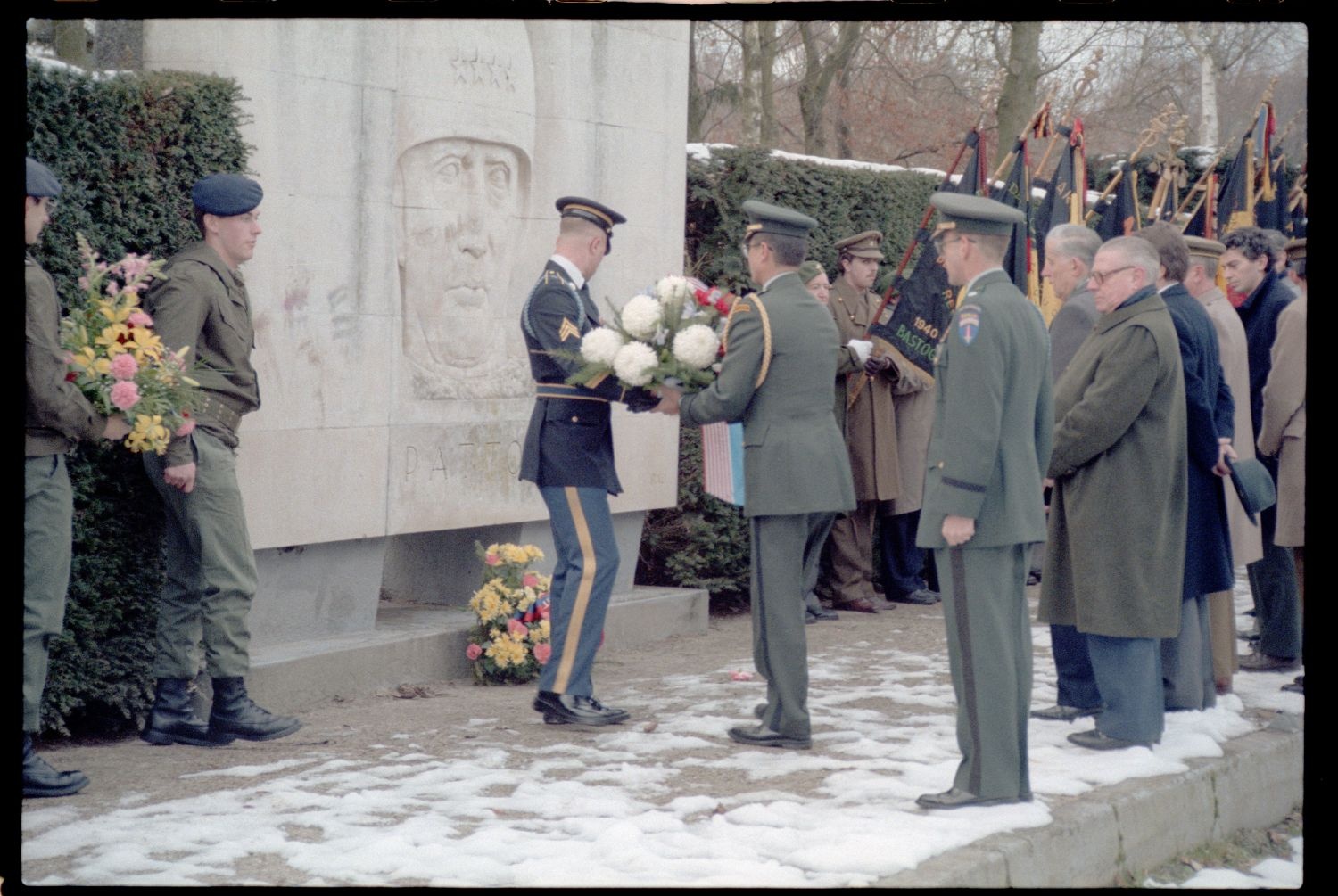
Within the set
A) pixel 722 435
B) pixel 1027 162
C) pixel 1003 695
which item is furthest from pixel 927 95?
pixel 1003 695

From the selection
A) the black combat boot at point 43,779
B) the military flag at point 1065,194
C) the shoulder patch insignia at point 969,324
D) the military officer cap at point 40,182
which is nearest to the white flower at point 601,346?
the shoulder patch insignia at point 969,324

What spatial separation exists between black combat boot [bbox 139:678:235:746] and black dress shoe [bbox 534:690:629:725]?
1307 millimetres

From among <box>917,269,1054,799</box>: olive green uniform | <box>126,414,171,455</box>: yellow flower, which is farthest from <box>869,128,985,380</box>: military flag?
<box>126,414,171,455</box>: yellow flower

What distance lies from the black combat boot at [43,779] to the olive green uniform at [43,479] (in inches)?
4.2

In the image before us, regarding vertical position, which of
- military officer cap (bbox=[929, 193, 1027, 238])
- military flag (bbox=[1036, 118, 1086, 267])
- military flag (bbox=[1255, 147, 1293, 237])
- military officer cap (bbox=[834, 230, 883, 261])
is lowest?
military officer cap (bbox=[929, 193, 1027, 238])

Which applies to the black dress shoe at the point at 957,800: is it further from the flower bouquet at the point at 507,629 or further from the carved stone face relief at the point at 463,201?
the carved stone face relief at the point at 463,201

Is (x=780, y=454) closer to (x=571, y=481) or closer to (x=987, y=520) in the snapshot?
(x=571, y=481)

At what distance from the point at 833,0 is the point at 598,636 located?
12.3ft

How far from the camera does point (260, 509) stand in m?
7.00

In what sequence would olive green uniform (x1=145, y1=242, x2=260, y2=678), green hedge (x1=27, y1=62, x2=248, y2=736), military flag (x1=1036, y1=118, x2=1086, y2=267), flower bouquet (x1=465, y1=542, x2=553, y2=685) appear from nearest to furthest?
green hedge (x1=27, y1=62, x2=248, y2=736) → olive green uniform (x1=145, y1=242, x2=260, y2=678) → flower bouquet (x1=465, y1=542, x2=553, y2=685) → military flag (x1=1036, y1=118, x2=1086, y2=267)

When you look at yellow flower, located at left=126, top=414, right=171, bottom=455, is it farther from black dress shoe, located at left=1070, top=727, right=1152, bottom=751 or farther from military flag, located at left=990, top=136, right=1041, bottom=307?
military flag, located at left=990, top=136, right=1041, bottom=307

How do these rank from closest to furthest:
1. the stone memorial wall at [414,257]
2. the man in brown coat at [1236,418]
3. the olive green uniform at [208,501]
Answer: the olive green uniform at [208,501] → the stone memorial wall at [414,257] → the man in brown coat at [1236,418]

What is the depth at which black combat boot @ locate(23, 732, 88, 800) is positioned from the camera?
5.43m

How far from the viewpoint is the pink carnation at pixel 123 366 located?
5629 millimetres
